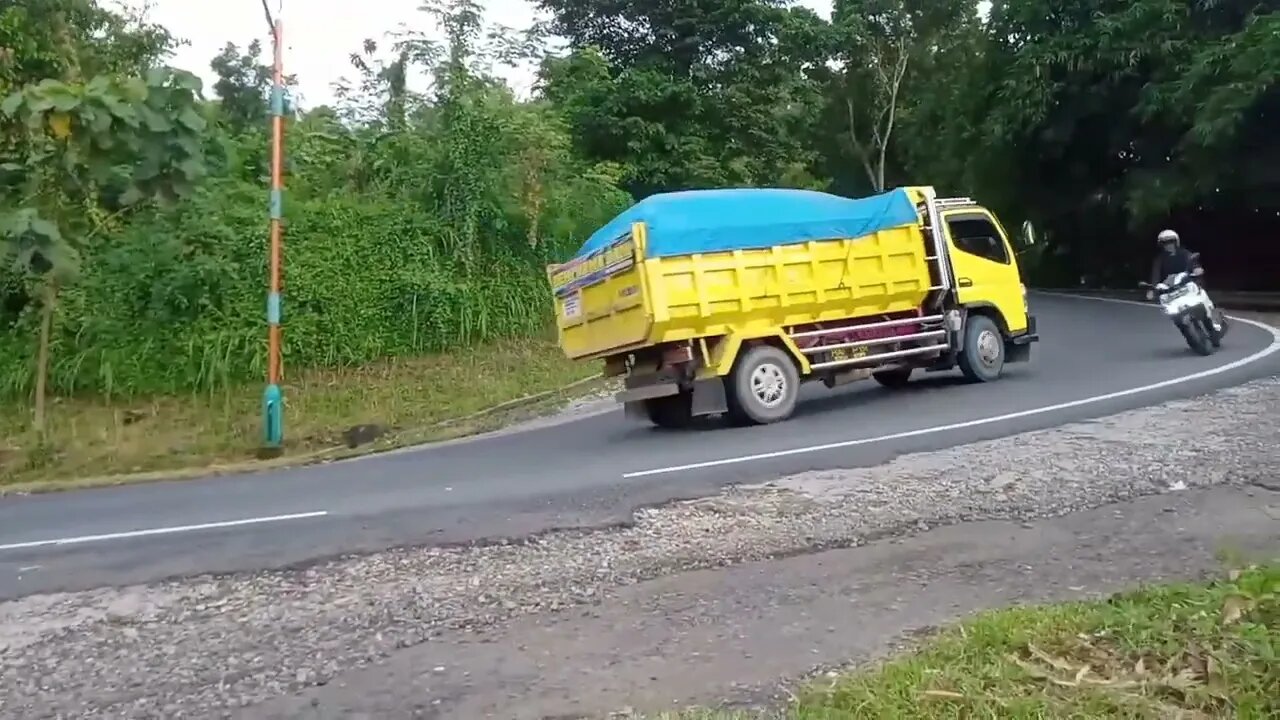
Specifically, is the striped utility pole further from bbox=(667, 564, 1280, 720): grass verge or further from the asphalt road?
bbox=(667, 564, 1280, 720): grass verge

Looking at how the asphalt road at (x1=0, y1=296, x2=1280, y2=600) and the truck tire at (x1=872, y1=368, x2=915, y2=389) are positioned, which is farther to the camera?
the truck tire at (x1=872, y1=368, x2=915, y2=389)

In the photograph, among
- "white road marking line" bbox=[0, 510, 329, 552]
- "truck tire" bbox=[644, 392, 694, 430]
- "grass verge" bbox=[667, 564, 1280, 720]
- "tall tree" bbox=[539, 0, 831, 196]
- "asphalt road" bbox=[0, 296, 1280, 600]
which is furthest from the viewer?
"tall tree" bbox=[539, 0, 831, 196]

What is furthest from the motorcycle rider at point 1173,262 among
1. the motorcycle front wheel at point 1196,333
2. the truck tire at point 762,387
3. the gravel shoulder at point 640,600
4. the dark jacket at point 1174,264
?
the gravel shoulder at point 640,600

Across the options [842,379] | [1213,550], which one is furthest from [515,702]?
[842,379]

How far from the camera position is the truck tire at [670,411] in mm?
12766

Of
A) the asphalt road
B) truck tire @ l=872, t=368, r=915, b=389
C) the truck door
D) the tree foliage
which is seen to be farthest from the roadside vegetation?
the truck door

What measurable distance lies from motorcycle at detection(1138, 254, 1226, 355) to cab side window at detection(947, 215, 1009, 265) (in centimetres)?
196

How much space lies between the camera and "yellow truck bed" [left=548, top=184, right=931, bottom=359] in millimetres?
11859

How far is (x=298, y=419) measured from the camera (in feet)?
54.4

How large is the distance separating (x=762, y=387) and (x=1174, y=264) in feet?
19.8

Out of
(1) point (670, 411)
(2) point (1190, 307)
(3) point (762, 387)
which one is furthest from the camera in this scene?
(2) point (1190, 307)

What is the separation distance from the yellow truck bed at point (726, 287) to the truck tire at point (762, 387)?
1.02ft

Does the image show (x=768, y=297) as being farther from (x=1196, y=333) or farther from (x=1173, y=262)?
(x=1196, y=333)

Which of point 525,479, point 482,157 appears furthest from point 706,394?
point 482,157
